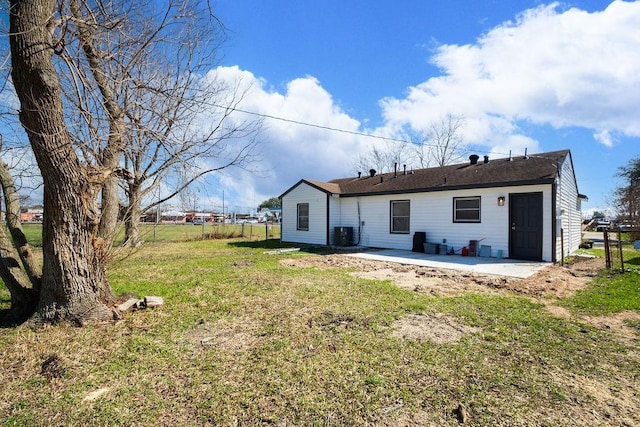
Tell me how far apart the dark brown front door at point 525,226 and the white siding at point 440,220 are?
12cm

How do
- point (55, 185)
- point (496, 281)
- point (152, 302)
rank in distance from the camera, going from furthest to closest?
point (496, 281) → point (152, 302) → point (55, 185)

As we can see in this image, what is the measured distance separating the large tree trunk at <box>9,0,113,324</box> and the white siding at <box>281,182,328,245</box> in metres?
10.7

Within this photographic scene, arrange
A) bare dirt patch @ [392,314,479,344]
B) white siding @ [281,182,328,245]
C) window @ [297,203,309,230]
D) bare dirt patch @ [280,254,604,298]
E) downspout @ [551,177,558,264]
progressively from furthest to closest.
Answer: window @ [297,203,309,230] → white siding @ [281,182,328,245] → downspout @ [551,177,558,264] → bare dirt patch @ [280,254,604,298] → bare dirt patch @ [392,314,479,344]

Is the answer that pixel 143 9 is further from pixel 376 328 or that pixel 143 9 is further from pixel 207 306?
pixel 376 328

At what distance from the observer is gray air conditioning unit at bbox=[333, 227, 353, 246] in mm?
13330

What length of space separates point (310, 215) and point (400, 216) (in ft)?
14.5

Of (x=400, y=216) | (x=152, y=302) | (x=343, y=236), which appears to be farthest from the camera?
(x=343, y=236)

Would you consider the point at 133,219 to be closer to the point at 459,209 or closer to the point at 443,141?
the point at 459,209

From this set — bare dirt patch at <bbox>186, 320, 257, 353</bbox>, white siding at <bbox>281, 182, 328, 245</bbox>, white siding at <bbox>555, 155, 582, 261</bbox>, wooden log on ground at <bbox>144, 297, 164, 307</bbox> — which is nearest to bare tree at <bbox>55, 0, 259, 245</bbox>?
wooden log on ground at <bbox>144, 297, 164, 307</bbox>

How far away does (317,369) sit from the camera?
108 inches

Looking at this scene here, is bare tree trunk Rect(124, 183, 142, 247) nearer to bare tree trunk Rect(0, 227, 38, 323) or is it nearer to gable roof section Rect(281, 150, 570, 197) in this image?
bare tree trunk Rect(0, 227, 38, 323)

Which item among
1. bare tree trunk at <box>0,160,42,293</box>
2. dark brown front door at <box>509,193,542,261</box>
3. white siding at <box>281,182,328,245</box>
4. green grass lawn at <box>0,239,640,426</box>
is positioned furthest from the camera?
white siding at <box>281,182,328,245</box>

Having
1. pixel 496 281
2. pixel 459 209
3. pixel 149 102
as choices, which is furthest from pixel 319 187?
pixel 149 102

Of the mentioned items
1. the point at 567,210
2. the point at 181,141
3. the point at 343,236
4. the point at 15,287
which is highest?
the point at 181,141
